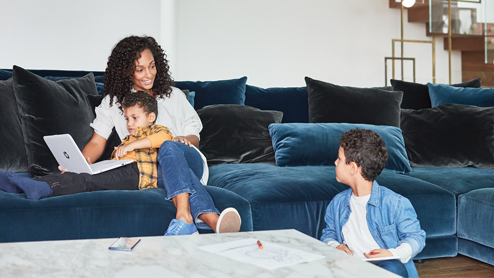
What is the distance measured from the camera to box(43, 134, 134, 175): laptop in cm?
185

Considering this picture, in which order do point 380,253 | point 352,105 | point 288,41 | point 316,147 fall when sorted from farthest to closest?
1. point 288,41
2. point 352,105
3. point 316,147
4. point 380,253

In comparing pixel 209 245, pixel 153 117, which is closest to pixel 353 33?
pixel 153 117

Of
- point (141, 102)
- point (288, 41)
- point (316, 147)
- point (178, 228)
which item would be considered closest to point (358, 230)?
point (178, 228)

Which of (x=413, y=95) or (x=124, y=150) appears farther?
(x=413, y=95)

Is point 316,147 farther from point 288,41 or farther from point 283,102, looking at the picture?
point 288,41

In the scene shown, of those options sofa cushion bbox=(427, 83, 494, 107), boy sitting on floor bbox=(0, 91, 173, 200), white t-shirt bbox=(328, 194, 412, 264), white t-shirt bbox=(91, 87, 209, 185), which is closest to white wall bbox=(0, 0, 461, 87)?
white t-shirt bbox=(91, 87, 209, 185)

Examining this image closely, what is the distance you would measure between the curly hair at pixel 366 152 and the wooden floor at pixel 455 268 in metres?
0.74

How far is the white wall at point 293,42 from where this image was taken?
5.63m

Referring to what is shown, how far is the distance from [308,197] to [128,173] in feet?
2.52

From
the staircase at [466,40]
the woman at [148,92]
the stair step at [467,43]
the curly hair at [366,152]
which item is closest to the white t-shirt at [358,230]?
the curly hair at [366,152]

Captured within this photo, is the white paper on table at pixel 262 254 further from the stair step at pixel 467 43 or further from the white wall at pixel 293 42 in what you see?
the stair step at pixel 467 43

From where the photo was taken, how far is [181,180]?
175 cm

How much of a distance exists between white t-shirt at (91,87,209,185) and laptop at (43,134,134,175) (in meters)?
0.33

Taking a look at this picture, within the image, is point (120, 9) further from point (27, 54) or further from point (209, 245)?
point (209, 245)
